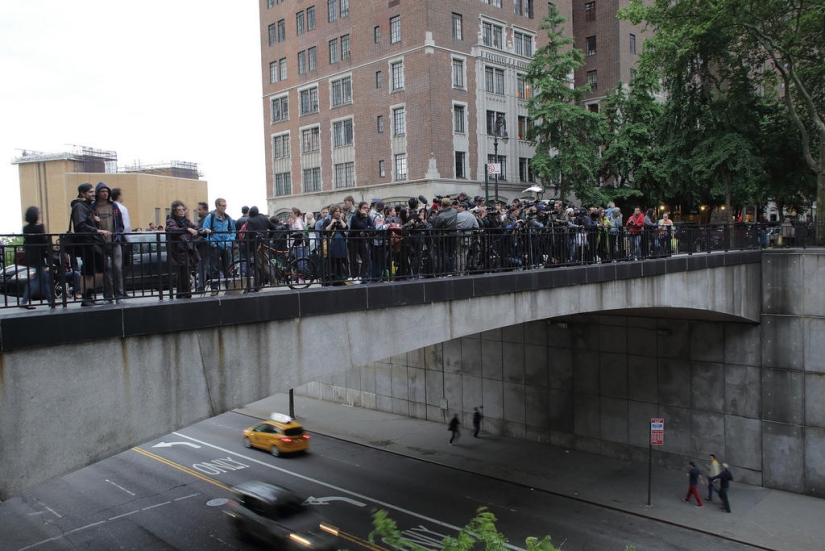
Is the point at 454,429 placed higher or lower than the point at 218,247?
lower

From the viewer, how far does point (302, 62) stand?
49750mm

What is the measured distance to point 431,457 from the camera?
908 inches

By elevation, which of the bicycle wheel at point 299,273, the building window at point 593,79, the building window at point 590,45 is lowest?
the bicycle wheel at point 299,273

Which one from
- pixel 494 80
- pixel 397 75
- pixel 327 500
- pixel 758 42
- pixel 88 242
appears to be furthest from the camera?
pixel 494 80

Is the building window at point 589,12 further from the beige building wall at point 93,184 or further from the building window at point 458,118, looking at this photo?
the beige building wall at point 93,184

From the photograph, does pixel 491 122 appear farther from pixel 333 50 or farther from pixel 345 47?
pixel 333 50

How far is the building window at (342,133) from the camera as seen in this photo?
4662 cm

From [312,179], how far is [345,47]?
33.1ft

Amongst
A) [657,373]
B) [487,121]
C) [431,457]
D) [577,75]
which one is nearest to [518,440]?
[431,457]

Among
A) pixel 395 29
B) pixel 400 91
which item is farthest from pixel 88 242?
pixel 395 29

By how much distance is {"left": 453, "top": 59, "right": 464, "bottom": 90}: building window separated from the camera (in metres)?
42.3

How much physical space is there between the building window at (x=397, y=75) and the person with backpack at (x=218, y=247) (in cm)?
3459

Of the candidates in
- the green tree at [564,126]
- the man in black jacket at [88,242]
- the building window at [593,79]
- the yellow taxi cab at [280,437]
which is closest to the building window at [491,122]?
the green tree at [564,126]

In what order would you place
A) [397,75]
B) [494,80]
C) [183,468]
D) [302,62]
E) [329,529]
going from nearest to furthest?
[329,529] → [183,468] → [397,75] → [494,80] → [302,62]
